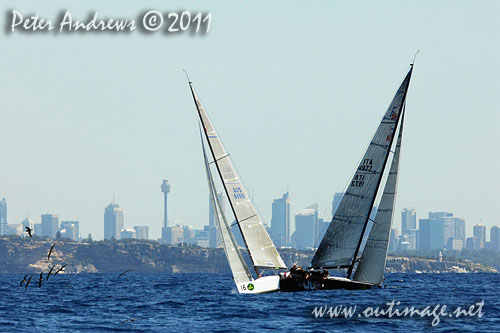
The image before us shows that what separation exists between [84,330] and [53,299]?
20.3m

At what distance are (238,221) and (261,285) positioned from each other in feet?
14.2

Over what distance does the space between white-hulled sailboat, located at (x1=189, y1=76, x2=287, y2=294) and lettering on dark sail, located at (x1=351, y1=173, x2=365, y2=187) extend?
6337mm

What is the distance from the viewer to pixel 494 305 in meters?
52.8

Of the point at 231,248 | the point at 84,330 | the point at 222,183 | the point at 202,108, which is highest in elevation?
the point at 202,108

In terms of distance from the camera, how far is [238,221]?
53.2 metres

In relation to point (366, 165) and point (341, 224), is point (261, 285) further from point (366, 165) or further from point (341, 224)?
point (366, 165)

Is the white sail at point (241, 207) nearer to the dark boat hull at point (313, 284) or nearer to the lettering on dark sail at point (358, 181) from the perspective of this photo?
the dark boat hull at point (313, 284)

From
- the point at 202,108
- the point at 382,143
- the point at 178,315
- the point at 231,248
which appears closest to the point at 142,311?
the point at 178,315

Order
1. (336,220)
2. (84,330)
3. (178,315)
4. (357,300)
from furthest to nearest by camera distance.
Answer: (336,220), (357,300), (178,315), (84,330)

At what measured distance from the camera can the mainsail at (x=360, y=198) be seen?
54.7 m

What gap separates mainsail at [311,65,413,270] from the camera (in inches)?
2154

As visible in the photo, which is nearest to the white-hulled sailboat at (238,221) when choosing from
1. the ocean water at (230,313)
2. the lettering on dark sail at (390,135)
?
the ocean water at (230,313)

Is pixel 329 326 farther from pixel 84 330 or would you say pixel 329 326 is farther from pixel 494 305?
pixel 494 305

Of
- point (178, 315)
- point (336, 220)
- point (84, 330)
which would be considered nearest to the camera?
point (84, 330)
